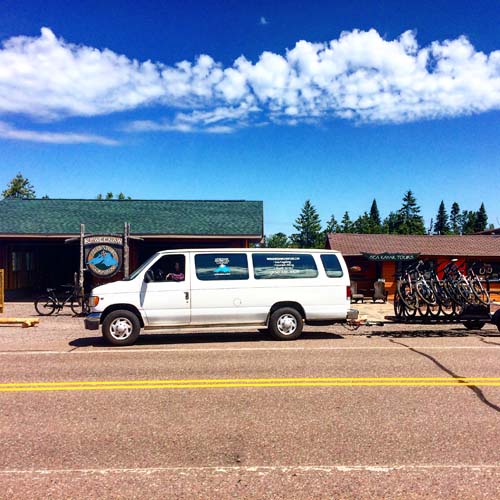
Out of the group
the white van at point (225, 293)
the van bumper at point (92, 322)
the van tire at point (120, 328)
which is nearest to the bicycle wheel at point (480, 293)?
the white van at point (225, 293)

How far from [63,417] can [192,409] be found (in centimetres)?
145

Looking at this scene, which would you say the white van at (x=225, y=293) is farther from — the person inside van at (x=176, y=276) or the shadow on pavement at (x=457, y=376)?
the shadow on pavement at (x=457, y=376)

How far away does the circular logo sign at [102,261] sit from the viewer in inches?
677

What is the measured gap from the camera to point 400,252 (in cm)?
2806

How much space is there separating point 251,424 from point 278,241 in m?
131

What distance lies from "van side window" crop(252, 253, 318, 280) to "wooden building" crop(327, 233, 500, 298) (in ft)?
48.5

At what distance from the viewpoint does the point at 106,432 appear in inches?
186

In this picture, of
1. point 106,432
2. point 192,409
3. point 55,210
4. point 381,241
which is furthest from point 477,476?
point 381,241

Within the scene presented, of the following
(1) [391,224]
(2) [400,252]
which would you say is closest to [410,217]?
(1) [391,224]

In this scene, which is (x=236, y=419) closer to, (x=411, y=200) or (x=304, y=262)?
(x=304, y=262)

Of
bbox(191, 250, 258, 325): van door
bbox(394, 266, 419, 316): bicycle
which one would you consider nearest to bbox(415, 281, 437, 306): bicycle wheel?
bbox(394, 266, 419, 316): bicycle

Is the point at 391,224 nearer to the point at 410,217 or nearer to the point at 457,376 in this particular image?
the point at 410,217

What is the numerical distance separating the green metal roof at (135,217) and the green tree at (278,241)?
100 metres

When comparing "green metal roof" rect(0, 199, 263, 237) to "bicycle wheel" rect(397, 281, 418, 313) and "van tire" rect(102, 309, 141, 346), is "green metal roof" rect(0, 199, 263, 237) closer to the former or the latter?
"bicycle wheel" rect(397, 281, 418, 313)
